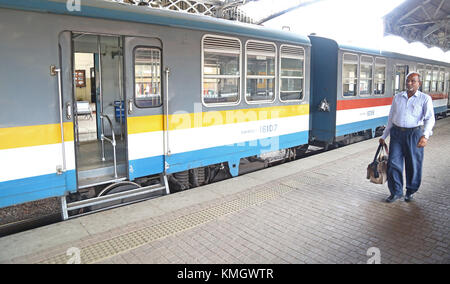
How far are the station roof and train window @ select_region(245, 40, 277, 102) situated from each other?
23408 millimetres

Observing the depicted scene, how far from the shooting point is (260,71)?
23.3 ft

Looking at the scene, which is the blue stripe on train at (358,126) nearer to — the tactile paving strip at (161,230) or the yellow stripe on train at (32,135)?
the tactile paving strip at (161,230)

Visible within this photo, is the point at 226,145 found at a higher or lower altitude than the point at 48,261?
higher

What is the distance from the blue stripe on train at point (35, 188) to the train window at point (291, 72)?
4.75 meters

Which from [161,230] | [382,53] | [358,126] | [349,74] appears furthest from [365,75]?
[161,230]

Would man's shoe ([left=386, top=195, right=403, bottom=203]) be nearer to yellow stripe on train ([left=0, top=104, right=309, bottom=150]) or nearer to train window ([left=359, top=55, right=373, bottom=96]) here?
yellow stripe on train ([left=0, top=104, right=309, bottom=150])

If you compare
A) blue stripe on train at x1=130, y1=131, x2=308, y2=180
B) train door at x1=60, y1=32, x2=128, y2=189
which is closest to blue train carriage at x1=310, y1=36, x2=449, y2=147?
blue stripe on train at x1=130, y1=131, x2=308, y2=180

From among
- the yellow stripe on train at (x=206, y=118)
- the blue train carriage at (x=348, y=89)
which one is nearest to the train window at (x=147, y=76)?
the yellow stripe on train at (x=206, y=118)

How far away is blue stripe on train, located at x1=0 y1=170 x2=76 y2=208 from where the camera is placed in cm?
419

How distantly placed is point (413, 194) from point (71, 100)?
538cm

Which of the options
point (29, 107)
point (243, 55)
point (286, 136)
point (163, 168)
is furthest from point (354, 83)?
point (29, 107)

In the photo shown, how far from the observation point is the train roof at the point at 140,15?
4191 millimetres
